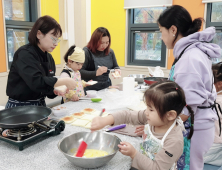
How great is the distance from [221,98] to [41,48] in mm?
1648

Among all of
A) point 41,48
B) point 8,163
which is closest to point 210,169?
point 8,163

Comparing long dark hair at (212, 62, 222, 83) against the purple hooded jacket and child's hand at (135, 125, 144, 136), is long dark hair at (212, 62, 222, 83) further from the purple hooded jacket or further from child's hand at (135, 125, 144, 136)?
child's hand at (135, 125, 144, 136)

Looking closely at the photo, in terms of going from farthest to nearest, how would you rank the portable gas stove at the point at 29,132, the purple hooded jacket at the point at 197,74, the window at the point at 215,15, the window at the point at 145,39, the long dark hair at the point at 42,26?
the window at the point at 145,39, the window at the point at 215,15, the long dark hair at the point at 42,26, the purple hooded jacket at the point at 197,74, the portable gas stove at the point at 29,132

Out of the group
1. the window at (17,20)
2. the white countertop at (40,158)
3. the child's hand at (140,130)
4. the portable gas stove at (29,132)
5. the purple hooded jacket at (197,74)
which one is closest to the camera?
the white countertop at (40,158)

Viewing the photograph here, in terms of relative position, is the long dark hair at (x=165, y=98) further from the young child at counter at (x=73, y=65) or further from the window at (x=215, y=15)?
the window at (x=215, y=15)

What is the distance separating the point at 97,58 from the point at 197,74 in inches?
76.9

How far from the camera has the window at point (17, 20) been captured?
11.5ft

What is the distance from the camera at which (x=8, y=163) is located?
3.21ft

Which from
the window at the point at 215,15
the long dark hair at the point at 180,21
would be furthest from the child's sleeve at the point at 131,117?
the window at the point at 215,15

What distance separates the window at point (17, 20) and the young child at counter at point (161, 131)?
3.06 meters

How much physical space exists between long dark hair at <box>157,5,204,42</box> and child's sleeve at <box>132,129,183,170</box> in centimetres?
80

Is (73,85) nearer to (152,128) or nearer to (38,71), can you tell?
(38,71)

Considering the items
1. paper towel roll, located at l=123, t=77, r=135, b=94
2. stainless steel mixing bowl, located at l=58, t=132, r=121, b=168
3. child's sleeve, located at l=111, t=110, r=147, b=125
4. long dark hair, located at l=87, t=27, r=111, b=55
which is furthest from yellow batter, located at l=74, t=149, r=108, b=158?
long dark hair, located at l=87, t=27, r=111, b=55

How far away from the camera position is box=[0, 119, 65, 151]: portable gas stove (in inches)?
42.4
